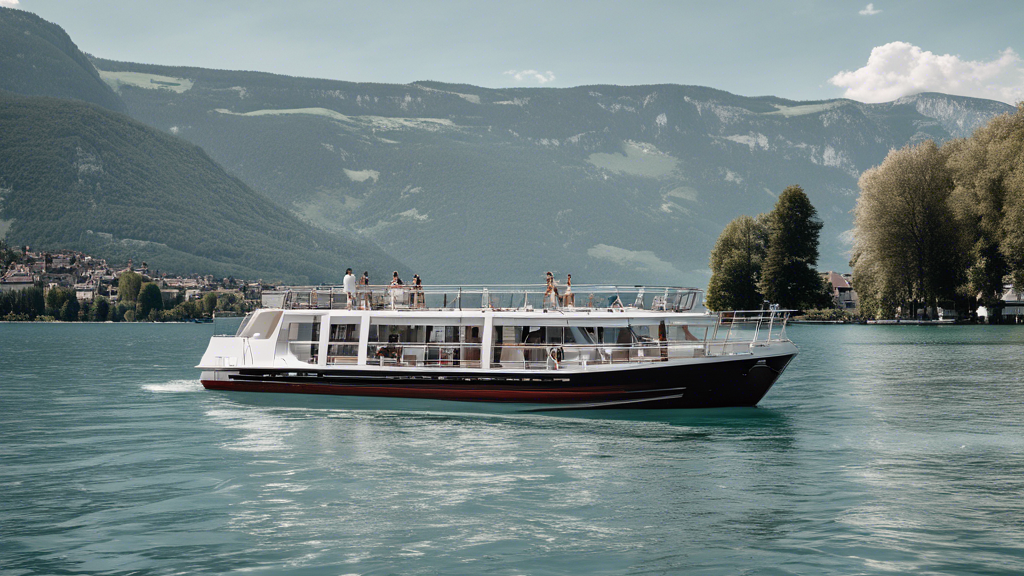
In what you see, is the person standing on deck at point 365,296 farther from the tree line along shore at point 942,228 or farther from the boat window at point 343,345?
the tree line along shore at point 942,228

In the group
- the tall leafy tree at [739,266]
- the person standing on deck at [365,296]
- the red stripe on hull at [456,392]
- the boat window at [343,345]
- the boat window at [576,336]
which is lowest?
the red stripe on hull at [456,392]

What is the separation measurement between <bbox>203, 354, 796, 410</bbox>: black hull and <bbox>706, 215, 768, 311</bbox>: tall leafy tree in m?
83.0

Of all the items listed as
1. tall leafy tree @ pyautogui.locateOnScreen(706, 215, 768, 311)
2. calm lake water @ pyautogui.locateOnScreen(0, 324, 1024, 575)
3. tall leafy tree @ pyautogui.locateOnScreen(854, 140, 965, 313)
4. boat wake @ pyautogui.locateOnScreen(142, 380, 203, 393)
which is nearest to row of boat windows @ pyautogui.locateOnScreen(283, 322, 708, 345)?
calm lake water @ pyautogui.locateOnScreen(0, 324, 1024, 575)

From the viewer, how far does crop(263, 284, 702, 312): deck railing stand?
32.4 meters

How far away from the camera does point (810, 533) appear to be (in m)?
15.5

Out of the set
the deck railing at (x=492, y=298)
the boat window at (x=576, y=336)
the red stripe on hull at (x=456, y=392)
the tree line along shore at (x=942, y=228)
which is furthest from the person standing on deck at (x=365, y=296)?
the tree line along shore at (x=942, y=228)

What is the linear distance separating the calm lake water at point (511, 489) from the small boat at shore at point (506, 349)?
0.95 metres

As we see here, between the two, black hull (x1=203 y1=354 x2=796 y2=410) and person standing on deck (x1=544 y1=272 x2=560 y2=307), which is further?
person standing on deck (x1=544 y1=272 x2=560 y2=307)

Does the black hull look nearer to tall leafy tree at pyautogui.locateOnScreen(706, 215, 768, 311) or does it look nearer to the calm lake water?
the calm lake water

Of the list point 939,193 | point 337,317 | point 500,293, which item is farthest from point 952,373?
point 939,193

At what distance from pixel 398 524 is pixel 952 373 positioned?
38.2m

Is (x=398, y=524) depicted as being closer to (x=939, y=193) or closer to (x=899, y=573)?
(x=899, y=573)

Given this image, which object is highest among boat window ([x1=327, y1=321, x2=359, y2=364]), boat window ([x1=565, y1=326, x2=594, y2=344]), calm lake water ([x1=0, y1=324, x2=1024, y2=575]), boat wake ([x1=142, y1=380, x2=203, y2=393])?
boat window ([x1=565, y1=326, x2=594, y2=344])

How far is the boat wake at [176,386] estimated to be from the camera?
136 feet
